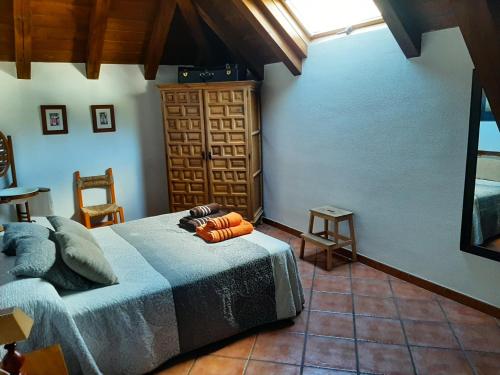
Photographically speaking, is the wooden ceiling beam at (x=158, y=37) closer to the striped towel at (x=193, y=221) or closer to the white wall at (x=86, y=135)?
the white wall at (x=86, y=135)

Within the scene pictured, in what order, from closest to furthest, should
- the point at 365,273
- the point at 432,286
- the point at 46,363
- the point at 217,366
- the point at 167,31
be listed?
the point at 46,363 < the point at 217,366 < the point at 432,286 < the point at 365,273 < the point at 167,31

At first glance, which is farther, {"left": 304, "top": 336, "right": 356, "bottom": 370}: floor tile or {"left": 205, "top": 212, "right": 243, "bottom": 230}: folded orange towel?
{"left": 205, "top": 212, "right": 243, "bottom": 230}: folded orange towel

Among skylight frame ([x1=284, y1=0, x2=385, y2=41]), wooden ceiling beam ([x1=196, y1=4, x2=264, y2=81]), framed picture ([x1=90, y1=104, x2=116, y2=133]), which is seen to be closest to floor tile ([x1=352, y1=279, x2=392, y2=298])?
skylight frame ([x1=284, y1=0, x2=385, y2=41])

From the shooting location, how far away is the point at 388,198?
3102 millimetres

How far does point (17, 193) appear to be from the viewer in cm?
352

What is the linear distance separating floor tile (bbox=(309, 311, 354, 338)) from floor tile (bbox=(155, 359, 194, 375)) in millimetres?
770

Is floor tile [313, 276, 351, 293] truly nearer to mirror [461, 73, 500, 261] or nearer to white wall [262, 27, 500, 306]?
white wall [262, 27, 500, 306]

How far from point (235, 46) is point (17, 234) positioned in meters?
2.82

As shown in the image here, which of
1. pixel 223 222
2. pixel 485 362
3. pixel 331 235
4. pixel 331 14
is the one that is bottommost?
pixel 485 362

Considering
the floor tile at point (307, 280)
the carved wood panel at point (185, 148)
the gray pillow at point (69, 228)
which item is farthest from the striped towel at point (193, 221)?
the carved wood panel at point (185, 148)

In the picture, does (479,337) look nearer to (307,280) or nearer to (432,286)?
(432,286)

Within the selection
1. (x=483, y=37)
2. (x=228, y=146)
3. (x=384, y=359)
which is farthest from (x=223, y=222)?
(x=483, y=37)

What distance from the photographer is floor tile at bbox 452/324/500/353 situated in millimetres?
2201

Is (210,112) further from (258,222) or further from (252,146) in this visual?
(258,222)
